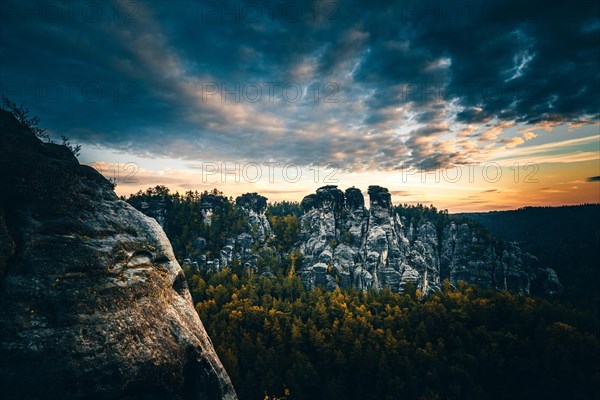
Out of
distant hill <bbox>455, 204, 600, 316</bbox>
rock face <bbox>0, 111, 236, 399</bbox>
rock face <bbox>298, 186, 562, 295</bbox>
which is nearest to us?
rock face <bbox>0, 111, 236, 399</bbox>

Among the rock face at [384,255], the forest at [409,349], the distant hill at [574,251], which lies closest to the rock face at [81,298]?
the forest at [409,349]

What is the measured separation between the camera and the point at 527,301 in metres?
58.0

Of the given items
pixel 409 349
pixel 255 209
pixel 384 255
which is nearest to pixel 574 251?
pixel 384 255

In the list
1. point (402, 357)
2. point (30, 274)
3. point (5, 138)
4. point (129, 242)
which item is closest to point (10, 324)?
point (30, 274)

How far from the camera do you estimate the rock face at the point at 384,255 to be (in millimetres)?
98625

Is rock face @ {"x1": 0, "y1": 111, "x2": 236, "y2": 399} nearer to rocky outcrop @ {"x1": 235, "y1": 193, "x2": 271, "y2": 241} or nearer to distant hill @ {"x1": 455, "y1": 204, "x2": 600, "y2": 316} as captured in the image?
rocky outcrop @ {"x1": 235, "y1": 193, "x2": 271, "y2": 241}

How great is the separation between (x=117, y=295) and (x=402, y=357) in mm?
45924

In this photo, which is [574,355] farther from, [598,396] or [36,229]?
[36,229]

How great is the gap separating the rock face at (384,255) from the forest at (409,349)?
3224cm

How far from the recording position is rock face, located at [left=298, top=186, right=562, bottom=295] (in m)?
98.6

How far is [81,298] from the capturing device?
47.1 feet

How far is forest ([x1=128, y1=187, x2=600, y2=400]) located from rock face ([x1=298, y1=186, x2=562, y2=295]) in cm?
3224

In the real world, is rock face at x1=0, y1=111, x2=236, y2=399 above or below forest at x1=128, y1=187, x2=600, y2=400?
above

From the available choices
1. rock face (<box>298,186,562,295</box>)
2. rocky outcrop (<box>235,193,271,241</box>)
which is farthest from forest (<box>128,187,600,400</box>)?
rocky outcrop (<box>235,193,271,241</box>)
